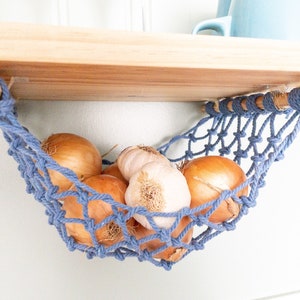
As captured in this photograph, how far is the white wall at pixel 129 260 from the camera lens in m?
0.53

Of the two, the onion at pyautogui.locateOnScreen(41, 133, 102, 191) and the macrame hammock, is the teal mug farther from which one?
the onion at pyautogui.locateOnScreen(41, 133, 102, 191)

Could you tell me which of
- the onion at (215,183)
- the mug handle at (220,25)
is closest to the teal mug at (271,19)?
the mug handle at (220,25)

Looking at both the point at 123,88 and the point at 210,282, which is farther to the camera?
the point at 210,282

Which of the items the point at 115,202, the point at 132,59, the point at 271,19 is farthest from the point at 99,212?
the point at 271,19

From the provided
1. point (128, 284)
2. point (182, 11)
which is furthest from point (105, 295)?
point (182, 11)

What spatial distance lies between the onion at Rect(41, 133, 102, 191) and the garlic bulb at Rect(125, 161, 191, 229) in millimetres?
69

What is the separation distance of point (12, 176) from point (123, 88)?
8.2 inches

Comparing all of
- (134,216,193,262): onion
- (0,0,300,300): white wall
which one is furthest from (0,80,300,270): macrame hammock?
(0,0,300,300): white wall

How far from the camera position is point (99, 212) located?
0.38m

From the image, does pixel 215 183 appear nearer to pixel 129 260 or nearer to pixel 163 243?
pixel 163 243

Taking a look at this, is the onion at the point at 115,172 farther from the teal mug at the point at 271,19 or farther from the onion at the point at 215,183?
the teal mug at the point at 271,19

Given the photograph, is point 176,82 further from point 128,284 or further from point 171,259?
point 128,284

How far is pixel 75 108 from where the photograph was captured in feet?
1.81

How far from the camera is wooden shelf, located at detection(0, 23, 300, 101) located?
287mm
